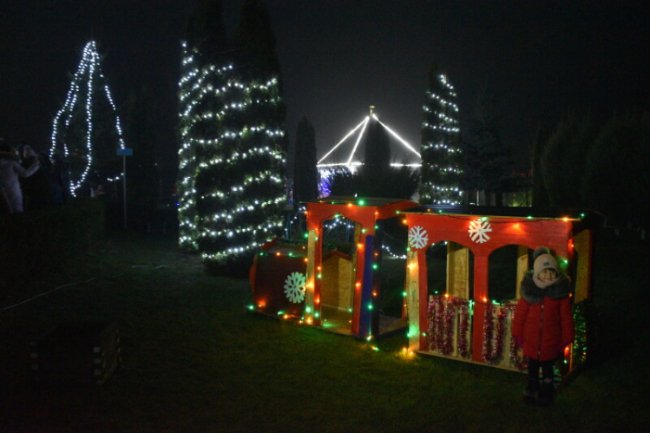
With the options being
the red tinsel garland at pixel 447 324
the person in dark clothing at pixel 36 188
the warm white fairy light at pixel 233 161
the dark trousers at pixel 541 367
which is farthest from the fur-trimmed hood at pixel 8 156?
the dark trousers at pixel 541 367

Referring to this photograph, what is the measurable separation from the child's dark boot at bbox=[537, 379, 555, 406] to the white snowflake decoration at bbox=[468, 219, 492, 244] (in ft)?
6.02

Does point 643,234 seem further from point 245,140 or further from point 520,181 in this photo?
point 245,140

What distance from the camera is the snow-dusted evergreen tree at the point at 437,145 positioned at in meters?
23.8

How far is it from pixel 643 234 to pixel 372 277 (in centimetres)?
2032

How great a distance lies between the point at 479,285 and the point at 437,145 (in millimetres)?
16943

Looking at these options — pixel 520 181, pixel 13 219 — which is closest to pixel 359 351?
pixel 13 219

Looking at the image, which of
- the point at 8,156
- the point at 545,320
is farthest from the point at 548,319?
the point at 8,156

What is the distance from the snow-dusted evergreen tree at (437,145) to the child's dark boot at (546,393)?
17.5m

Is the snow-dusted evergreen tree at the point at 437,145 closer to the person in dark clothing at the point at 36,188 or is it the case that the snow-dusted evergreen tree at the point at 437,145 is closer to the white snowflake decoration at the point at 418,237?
the person in dark clothing at the point at 36,188

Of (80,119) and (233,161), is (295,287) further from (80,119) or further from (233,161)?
(80,119)

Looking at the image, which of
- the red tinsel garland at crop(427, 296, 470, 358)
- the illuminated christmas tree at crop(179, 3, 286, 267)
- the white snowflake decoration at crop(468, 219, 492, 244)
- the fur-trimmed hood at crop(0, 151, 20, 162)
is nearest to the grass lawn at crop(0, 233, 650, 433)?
the red tinsel garland at crop(427, 296, 470, 358)

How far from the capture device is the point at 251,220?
15391mm

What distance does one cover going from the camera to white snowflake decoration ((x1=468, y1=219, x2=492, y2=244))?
24.1ft

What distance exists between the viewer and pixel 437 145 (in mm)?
23844
